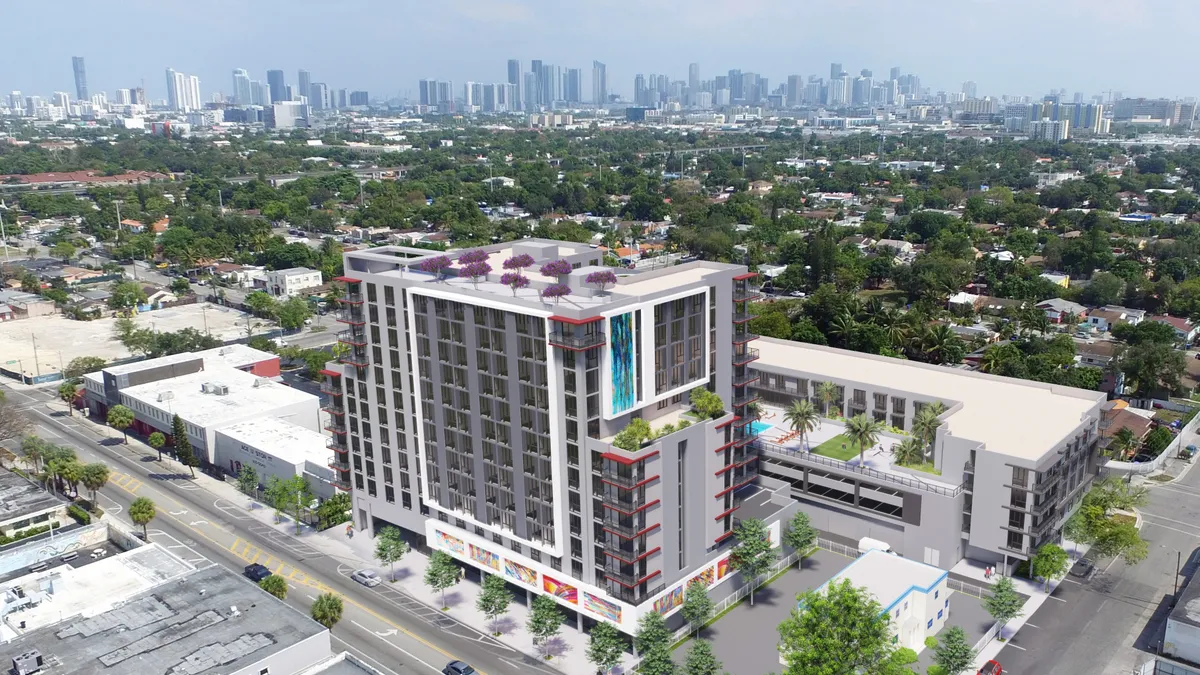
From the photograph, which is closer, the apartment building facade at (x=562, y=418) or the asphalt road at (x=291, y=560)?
the apartment building facade at (x=562, y=418)

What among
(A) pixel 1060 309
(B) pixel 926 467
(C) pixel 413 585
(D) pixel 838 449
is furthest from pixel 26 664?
(A) pixel 1060 309

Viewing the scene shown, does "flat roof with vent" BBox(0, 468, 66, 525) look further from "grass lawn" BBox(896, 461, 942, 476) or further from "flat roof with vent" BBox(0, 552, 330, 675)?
"grass lawn" BBox(896, 461, 942, 476)

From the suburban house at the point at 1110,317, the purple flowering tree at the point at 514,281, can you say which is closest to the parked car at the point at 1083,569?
the purple flowering tree at the point at 514,281

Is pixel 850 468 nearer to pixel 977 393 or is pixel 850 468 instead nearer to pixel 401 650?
pixel 977 393

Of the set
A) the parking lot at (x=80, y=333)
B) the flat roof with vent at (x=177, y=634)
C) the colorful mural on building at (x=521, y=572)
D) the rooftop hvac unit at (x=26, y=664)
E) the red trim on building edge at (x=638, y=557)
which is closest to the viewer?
the rooftop hvac unit at (x=26, y=664)

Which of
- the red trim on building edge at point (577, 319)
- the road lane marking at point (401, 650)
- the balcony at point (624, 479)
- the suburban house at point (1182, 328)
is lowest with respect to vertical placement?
the road lane marking at point (401, 650)

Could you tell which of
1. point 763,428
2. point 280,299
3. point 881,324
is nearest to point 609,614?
point 763,428

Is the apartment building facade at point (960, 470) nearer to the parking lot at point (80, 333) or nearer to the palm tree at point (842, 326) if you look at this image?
the palm tree at point (842, 326)

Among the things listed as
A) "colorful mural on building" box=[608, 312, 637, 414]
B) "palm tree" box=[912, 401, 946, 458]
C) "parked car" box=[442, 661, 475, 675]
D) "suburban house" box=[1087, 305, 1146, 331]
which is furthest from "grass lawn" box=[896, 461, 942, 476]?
"suburban house" box=[1087, 305, 1146, 331]
